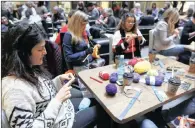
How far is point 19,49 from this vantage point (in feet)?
2.82

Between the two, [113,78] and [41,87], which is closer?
[41,87]

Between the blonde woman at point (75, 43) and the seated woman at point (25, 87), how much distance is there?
0.96 metres

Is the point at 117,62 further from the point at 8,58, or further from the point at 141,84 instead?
the point at 8,58

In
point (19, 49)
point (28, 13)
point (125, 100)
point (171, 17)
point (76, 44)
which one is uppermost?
point (28, 13)

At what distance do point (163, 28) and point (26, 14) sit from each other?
4.96m

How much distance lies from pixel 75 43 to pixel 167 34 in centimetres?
132

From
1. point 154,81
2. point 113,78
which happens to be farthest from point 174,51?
point 113,78

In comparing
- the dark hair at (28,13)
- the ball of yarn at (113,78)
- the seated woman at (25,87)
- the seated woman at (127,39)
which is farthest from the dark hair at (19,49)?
the dark hair at (28,13)

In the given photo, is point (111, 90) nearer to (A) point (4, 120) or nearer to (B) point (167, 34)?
(A) point (4, 120)

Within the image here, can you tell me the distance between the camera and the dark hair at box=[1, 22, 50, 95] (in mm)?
848

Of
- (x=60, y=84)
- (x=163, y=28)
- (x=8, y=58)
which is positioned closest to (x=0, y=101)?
(x=8, y=58)

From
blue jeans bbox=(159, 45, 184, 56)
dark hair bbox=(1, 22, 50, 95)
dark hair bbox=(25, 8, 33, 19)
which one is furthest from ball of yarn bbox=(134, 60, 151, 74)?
dark hair bbox=(25, 8, 33, 19)

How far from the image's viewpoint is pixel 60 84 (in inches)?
49.1

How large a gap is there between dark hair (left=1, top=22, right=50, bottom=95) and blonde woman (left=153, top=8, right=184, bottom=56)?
1.86 m
